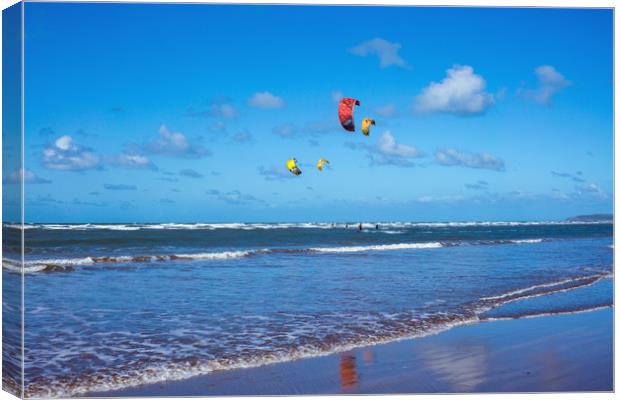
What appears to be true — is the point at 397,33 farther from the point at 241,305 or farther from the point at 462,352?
the point at 241,305

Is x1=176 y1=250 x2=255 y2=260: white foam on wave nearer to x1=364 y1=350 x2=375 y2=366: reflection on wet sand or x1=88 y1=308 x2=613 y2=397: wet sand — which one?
x1=88 y1=308 x2=613 y2=397: wet sand

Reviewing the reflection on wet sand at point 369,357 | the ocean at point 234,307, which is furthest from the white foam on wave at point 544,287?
the reflection on wet sand at point 369,357

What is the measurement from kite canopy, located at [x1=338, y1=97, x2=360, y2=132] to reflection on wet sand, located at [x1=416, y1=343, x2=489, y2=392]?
Answer: 1697 mm

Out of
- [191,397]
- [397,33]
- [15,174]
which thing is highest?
[397,33]

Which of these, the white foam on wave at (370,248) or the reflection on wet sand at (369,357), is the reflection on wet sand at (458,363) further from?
the white foam on wave at (370,248)

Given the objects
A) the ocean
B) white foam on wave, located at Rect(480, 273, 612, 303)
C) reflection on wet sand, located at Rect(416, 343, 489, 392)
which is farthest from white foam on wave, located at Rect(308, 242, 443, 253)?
reflection on wet sand, located at Rect(416, 343, 489, 392)

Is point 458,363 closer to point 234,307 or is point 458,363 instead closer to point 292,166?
point 292,166

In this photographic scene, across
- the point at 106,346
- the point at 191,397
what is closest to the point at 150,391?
the point at 191,397

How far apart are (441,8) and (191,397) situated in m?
2.95

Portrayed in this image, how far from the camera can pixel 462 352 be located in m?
4.27

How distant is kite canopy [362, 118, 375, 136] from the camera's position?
15.0 ft

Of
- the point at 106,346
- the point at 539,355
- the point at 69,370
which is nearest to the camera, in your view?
the point at 69,370

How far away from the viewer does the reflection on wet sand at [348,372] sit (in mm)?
3652

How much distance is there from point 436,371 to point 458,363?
9.6 inches
